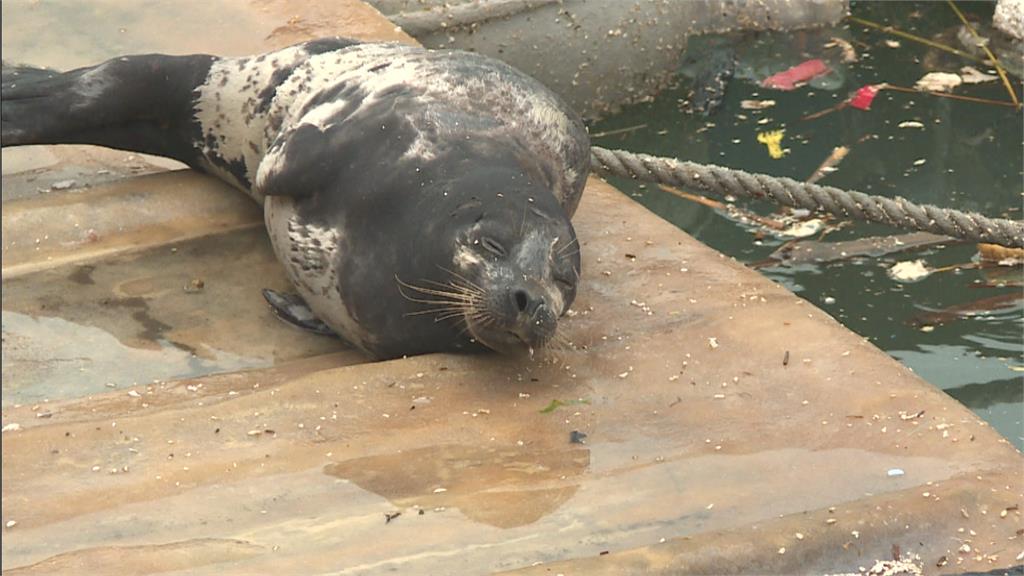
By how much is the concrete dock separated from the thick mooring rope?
26cm

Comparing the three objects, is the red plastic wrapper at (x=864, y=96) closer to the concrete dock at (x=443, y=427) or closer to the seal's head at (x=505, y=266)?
the concrete dock at (x=443, y=427)

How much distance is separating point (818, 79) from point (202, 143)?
3.45 metres

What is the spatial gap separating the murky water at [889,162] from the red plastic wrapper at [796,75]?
0.06 m

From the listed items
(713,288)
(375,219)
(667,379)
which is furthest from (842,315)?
(375,219)

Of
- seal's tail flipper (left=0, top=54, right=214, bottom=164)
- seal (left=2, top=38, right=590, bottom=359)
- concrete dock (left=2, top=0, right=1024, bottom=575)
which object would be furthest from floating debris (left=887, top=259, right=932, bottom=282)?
seal's tail flipper (left=0, top=54, right=214, bottom=164)

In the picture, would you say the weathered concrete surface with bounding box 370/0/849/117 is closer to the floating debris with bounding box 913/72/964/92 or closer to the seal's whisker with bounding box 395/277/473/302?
the floating debris with bounding box 913/72/964/92

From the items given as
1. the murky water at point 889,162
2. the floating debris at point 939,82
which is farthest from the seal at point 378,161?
the floating debris at point 939,82

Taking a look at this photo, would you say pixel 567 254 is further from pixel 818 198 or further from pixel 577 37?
pixel 577 37

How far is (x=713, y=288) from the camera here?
16.7 ft

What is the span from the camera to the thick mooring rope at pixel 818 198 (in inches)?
220

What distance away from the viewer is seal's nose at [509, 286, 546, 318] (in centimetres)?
428

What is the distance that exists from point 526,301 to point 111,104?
6.25 feet

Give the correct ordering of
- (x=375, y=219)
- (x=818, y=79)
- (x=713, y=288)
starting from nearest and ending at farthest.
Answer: (x=375, y=219) → (x=713, y=288) → (x=818, y=79)

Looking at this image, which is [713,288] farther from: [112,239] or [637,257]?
[112,239]
